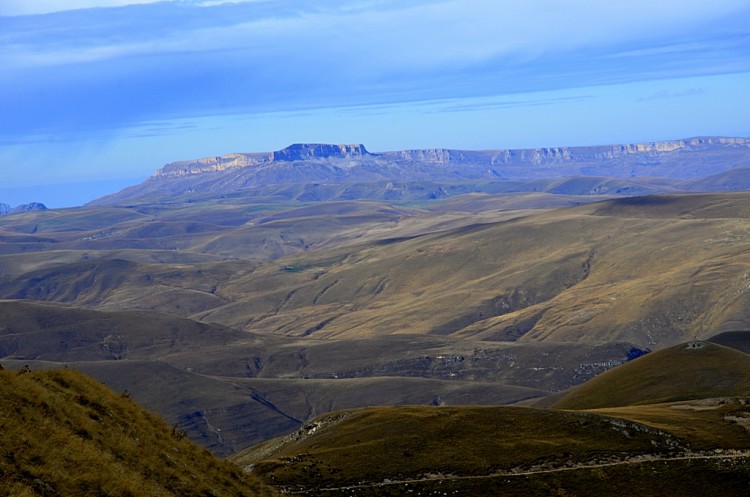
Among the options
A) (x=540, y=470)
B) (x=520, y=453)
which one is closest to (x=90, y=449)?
(x=540, y=470)

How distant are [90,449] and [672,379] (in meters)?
88.1

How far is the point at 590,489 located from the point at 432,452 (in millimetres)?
11387

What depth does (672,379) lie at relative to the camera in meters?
102

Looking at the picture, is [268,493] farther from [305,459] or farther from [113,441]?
[305,459]

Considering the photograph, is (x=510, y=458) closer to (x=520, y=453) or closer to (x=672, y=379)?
(x=520, y=453)

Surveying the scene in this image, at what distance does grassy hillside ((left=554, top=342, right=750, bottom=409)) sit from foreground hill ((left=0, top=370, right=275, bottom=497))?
68908 millimetres

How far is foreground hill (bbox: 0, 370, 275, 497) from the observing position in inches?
934

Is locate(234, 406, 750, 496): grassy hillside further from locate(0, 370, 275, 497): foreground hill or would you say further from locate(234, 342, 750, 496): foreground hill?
locate(0, 370, 275, 497): foreground hill

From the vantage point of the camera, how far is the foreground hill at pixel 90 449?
23.7 meters

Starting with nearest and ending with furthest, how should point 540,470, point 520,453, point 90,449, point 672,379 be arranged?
point 90,449 < point 540,470 < point 520,453 < point 672,379

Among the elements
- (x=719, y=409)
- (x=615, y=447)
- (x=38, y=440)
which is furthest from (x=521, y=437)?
(x=38, y=440)

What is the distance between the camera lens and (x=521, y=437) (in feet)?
196

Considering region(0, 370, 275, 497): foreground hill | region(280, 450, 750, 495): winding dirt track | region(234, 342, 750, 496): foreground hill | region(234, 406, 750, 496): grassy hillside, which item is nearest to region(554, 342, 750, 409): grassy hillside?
region(234, 342, 750, 496): foreground hill

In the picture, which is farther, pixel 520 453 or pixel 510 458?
pixel 520 453
